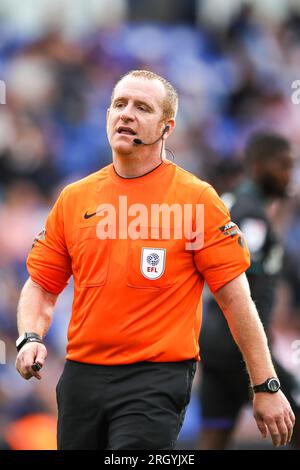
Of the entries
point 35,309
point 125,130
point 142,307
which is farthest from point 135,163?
point 35,309

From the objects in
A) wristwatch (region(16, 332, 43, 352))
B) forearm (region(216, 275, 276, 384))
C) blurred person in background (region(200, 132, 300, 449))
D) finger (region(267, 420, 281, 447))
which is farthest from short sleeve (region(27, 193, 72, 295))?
blurred person in background (region(200, 132, 300, 449))

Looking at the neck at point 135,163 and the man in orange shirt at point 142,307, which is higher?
the neck at point 135,163

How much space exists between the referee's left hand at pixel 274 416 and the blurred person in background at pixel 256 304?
2192 millimetres

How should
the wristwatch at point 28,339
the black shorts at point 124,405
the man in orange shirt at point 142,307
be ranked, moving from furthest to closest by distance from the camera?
the wristwatch at point 28,339
the man in orange shirt at point 142,307
the black shorts at point 124,405

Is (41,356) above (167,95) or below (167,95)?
below

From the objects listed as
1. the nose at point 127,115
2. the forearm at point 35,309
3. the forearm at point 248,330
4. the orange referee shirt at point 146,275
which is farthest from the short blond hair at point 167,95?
the forearm at point 35,309

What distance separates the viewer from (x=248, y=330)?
16.0 ft

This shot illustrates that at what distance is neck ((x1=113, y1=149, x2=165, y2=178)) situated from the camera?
5.14 meters

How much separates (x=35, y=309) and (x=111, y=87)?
6888 mm

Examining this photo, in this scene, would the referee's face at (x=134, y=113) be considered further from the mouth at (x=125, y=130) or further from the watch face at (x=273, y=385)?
the watch face at (x=273, y=385)

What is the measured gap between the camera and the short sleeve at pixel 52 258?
5.18 m

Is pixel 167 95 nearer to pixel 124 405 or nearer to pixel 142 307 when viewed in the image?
pixel 142 307

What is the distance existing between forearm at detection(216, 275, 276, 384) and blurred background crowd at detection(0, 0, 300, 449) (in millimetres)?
5442

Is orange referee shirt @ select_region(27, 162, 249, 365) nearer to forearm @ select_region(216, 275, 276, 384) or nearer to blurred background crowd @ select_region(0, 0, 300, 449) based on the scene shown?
forearm @ select_region(216, 275, 276, 384)
